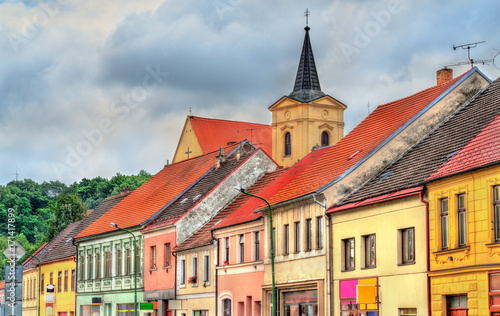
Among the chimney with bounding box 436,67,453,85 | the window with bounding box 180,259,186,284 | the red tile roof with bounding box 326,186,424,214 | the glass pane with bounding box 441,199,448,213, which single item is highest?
the chimney with bounding box 436,67,453,85

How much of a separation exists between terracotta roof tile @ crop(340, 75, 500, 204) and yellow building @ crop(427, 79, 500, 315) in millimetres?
2070

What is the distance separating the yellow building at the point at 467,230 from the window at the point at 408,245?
1.62 meters

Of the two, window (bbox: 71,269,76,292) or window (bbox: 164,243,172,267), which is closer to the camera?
window (bbox: 164,243,172,267)

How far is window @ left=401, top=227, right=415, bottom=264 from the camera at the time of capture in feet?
118

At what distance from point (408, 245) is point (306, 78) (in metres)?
85.3

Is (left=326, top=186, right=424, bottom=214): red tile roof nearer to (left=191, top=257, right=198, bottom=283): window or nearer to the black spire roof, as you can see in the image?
(left=191, top=257, right=198, bottom=283): window

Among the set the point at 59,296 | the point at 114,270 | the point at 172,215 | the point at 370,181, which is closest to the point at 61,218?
the point at 59,296

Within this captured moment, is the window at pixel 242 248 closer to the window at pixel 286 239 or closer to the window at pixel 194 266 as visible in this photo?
the window at pixel 286 239

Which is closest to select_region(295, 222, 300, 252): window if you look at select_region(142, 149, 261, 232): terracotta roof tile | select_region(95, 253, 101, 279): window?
select_region(142, 149, 261, 232): terracotta roof tile

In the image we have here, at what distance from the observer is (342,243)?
135ft

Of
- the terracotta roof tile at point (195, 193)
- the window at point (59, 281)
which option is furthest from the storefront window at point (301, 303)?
the window at point (59, 281)

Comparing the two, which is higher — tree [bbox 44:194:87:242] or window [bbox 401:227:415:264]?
tree [bbox 44:194:87:242]

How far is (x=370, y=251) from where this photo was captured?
129 feet

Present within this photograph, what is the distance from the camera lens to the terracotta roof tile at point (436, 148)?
122 feet
